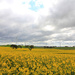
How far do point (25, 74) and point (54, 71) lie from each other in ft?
6.38

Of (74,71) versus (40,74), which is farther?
(74,71)

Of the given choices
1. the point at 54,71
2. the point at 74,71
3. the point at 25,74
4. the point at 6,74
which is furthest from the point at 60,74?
the point at 6,74

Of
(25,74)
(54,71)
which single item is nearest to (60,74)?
(54,71)

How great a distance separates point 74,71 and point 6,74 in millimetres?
4279

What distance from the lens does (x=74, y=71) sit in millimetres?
6270

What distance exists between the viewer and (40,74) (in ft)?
18.5

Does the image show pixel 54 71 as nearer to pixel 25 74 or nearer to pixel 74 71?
pixel 74 71

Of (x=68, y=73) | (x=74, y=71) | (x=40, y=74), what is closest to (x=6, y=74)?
(x=40, y=74)

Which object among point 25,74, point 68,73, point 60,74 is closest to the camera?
point 25,74

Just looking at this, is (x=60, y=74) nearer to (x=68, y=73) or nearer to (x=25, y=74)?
(x=68, y=73)

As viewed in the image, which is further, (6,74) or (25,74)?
(6,74)

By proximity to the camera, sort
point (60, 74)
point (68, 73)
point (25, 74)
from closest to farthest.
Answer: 1. point (25, 74)
2. point (60, 74)
3. point (68, 73)

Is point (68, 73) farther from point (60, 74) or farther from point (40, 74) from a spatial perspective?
point (40, 74)

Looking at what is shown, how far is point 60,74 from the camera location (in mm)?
5855
